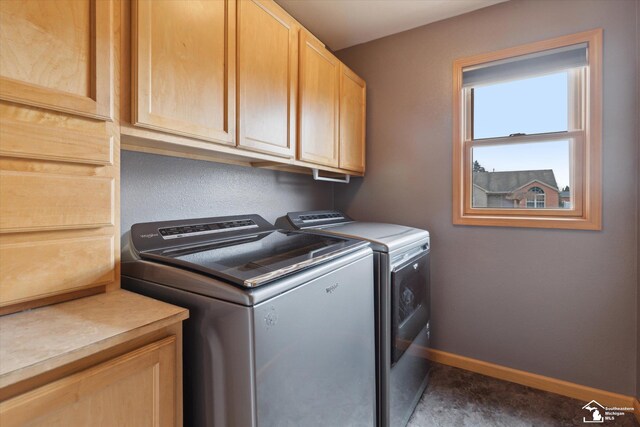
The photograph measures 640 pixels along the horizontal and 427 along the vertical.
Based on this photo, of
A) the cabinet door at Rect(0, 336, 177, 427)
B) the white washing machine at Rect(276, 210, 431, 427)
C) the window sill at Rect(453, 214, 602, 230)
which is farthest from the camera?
the window sill at Rect(453, 214, 602, 230)

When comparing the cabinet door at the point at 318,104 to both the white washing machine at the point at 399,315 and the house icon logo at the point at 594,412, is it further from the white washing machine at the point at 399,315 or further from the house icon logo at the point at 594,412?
the house icon logo at the point at 594,412

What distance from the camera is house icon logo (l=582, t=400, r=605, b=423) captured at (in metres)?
1.72

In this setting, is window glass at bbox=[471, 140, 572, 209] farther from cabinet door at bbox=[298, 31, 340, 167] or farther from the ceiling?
cabinet door at bbox=[298, 31, 340, 167]

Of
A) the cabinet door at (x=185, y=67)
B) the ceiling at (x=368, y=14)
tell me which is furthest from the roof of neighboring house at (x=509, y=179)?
the cabinet door at (x=185, y=67)

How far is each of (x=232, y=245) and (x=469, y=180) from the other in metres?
1.76

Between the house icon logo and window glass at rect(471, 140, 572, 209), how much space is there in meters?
1.20

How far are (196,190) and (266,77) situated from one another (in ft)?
2.19

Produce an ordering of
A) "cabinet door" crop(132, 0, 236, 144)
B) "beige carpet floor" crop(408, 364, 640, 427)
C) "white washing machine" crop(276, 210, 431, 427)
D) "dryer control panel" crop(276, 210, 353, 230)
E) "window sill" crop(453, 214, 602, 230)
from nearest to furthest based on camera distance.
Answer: "cabinet door" crop(132, 0, 236, 144), "white washing machine" crop(276, 210, 431, 427), "beige carpet floor" crop(408, 364, 640, 427), "window sill" crop(453, 214, 602, 230), "dryer control panel" crop(276, 210, 353, 230)

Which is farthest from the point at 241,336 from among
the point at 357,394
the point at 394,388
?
the point at 394,388

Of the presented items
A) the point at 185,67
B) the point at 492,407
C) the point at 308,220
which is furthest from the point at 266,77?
the point at 492,407

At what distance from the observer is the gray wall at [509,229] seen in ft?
5.76

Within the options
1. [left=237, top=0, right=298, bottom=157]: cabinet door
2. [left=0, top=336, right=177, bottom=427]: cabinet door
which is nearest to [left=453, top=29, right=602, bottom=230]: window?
[left=237, top=0, right=298, bottom=157]: cabinet door

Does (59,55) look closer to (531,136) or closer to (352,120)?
(352,120)

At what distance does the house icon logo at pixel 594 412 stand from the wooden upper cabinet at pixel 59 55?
2737 mm
